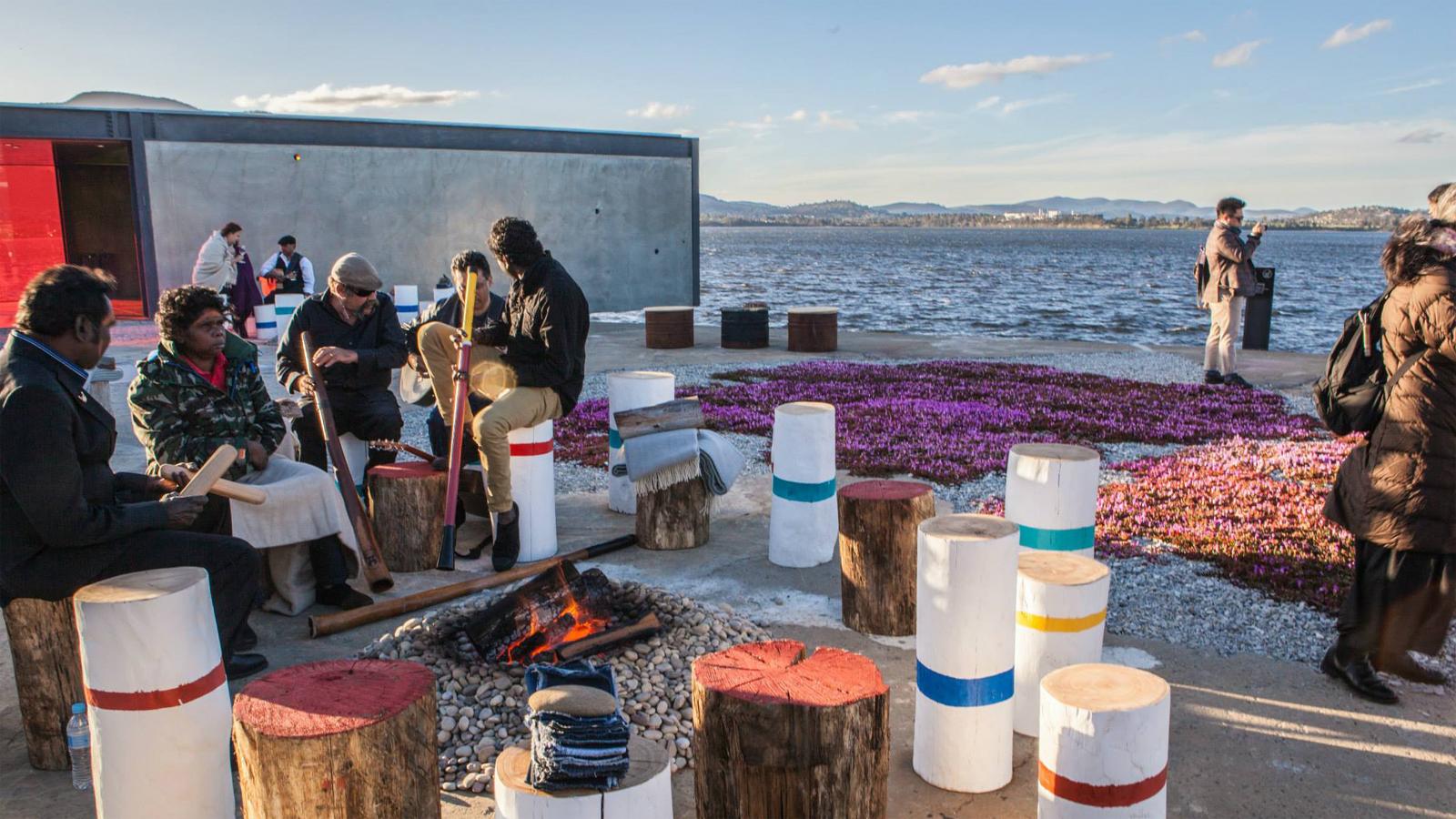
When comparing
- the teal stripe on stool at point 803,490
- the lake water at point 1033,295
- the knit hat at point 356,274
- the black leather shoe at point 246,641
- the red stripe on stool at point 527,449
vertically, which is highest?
the knit hat at point 356,274

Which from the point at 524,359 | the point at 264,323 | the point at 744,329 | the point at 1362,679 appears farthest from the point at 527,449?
the point at 264,323

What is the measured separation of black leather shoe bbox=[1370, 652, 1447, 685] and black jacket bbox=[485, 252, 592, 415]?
4.96 m

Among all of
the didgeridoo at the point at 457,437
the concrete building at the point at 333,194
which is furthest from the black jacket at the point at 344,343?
the concrete building at the point at 333,194

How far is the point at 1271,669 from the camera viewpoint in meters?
5.43

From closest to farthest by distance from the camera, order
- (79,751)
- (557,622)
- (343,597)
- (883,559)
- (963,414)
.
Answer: (79,751) → (557,622) → (883,559) → (343,597) → (963,414)

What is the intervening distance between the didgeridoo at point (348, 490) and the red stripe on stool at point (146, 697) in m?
2.60

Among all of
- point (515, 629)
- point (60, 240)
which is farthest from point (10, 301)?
point (515, 629)

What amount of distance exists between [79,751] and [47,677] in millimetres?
371

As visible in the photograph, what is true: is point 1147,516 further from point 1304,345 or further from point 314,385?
point 1304,345

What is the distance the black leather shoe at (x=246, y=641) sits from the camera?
220 inches

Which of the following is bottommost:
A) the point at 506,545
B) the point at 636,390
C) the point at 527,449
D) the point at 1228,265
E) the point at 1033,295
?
the point at 1033,295

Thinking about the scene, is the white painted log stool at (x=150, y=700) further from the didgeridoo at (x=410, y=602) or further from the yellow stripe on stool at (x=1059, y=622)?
the yellow stripe on stool at (x=1059, y=622)

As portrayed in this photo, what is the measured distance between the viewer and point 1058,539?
222 inches

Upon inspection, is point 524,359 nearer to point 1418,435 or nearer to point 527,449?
point 527,449
